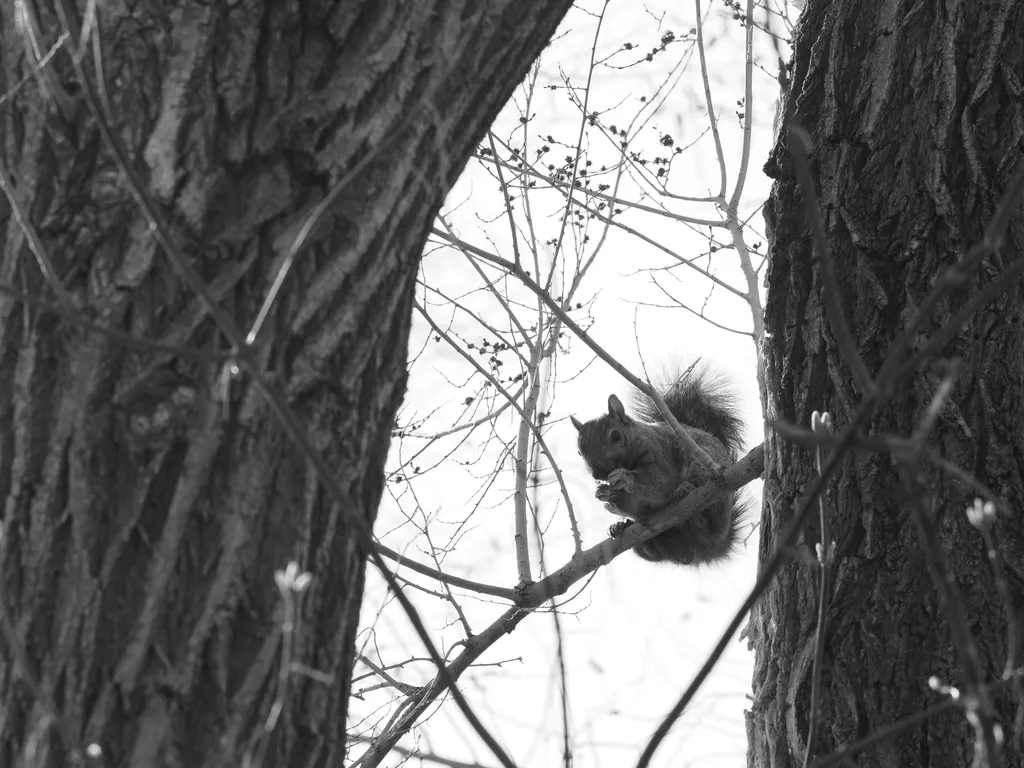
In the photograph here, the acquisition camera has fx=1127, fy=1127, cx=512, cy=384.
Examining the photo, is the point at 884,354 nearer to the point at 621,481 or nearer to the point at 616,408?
the point at 621,481

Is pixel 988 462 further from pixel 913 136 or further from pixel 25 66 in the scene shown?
pixel 25 66

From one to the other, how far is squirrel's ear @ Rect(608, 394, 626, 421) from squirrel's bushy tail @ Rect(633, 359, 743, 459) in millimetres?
280

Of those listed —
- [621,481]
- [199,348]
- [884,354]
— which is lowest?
[199,348]

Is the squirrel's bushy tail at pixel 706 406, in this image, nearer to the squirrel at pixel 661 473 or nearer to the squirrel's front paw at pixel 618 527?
the squirrel at pixel 661 473

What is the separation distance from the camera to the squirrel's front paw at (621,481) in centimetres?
503

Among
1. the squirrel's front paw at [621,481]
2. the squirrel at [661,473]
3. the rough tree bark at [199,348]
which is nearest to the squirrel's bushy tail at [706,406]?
the squirrel at [661,473]

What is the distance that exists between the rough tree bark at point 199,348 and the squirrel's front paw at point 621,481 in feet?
11.8

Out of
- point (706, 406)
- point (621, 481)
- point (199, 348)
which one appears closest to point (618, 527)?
point (621, 481)

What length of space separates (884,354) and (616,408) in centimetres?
305

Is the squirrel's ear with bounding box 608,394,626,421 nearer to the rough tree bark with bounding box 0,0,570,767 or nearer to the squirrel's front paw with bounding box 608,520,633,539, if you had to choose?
the squirrel's front paw with bounding box 608,520,633,539

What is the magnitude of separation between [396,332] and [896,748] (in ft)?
4.63

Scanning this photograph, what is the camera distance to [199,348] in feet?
4.34

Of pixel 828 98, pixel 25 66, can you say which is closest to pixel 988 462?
pixel 828 98

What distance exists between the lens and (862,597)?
2367 millimetres
